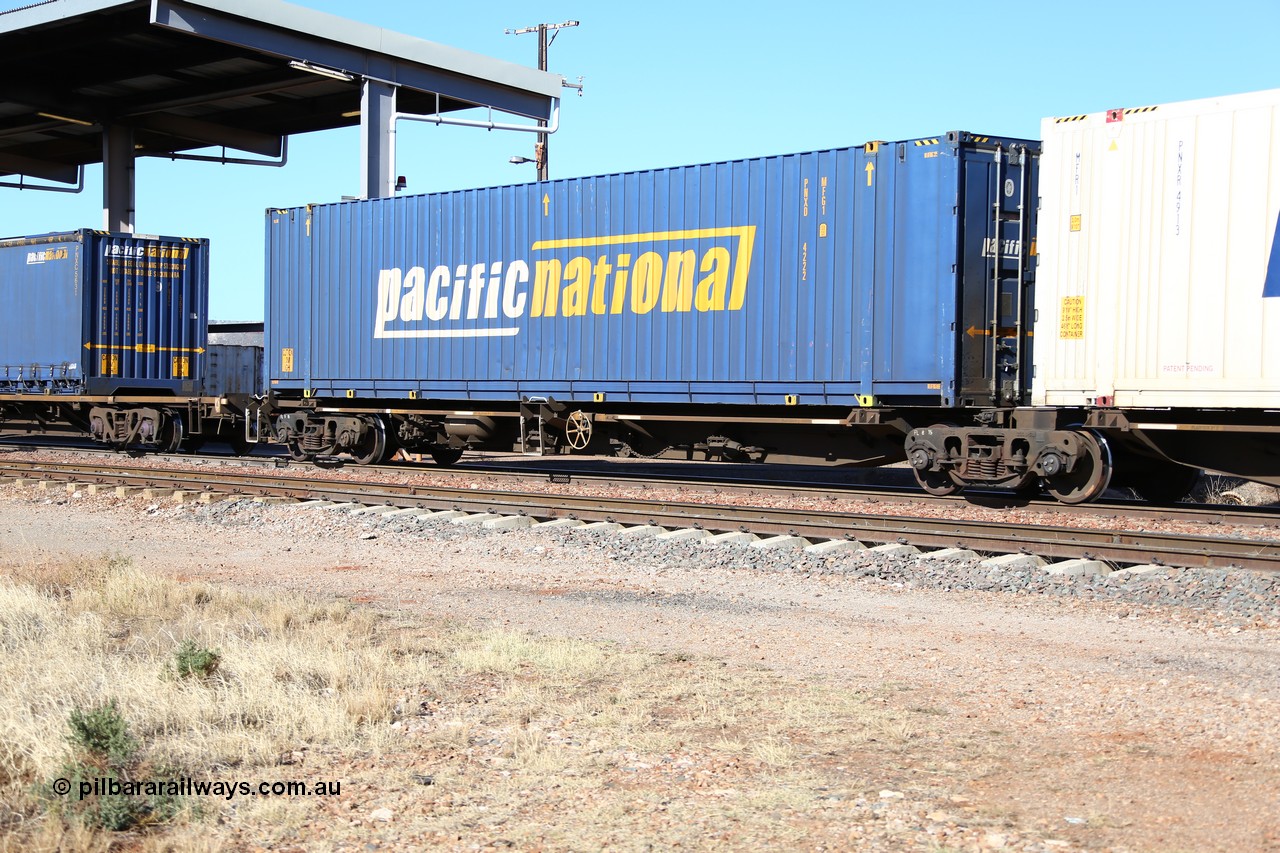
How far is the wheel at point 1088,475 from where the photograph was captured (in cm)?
1232

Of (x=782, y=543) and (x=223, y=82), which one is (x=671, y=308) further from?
(x=223, y=82)

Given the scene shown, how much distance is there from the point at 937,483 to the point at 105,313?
16.8 metres

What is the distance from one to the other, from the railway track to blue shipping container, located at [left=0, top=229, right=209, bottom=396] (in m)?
6.14

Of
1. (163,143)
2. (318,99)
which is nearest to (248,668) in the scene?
(318,99)

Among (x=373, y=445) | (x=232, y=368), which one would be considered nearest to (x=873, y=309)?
(x=373, y=445)

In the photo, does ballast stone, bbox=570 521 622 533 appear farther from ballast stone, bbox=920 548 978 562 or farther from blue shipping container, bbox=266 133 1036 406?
blue shipping container, bbox=266 133 1036 406

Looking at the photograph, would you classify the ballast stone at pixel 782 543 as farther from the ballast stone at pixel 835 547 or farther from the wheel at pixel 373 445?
the wheel at pixel 373 445

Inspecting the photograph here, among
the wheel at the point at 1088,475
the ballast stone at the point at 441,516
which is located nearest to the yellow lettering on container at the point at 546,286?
the ballast stone at the point at 441,516

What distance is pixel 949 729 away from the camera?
550 centimetres

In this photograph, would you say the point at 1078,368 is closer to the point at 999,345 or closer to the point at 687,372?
the point at 999,345

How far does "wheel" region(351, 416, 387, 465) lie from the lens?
1853 centimetres

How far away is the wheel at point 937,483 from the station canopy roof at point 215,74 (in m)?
17.9

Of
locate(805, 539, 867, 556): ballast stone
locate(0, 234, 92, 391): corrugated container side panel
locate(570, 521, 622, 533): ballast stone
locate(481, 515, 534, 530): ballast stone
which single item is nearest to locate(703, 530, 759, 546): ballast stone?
locate(805, 539, 867, 556): ballast stone

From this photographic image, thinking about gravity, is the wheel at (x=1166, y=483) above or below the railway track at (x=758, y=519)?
above
